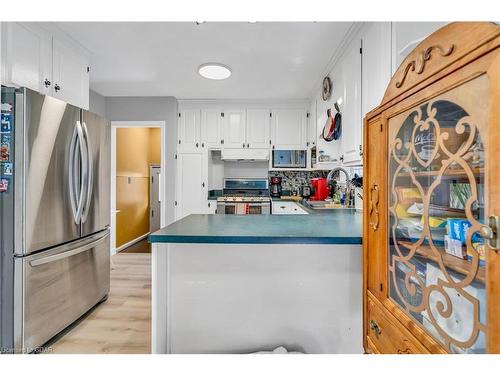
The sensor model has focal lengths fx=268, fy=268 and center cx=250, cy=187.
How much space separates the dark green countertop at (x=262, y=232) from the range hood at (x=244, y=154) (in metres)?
2.63

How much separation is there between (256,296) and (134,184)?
14.6 feet

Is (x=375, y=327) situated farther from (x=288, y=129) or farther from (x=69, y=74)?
(x=288, y=129)

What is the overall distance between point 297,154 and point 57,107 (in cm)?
311

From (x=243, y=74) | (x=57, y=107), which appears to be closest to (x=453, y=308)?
(x=57, y=107)

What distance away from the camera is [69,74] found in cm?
240

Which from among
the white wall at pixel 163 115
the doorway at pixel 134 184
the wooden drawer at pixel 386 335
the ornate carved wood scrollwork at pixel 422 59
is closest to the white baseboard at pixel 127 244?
the doorway at pixel 134 184

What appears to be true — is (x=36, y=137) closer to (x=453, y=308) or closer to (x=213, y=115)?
(x=453, y=308)

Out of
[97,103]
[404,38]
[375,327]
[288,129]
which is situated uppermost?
[97,103]

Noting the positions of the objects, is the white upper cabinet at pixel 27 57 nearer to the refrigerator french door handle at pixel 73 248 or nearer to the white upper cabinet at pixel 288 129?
the refrigerator french door handle at pixel 73 248

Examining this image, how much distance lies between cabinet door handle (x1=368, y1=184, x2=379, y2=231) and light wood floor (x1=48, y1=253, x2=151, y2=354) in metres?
1.71

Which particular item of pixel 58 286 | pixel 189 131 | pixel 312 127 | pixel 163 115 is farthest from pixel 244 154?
pixel 58 286

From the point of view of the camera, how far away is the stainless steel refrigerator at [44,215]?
1.66 metres

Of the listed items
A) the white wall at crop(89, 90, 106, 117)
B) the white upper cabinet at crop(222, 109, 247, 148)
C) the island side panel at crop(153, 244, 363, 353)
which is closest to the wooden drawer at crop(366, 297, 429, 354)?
the island side panel at crop(153, 244, 363, 353)

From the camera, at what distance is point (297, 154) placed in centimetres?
419
